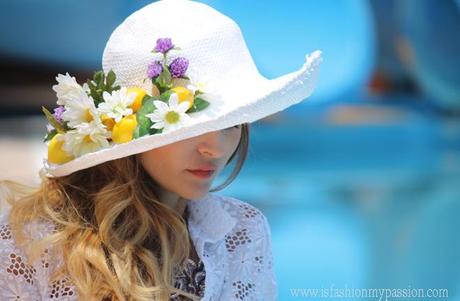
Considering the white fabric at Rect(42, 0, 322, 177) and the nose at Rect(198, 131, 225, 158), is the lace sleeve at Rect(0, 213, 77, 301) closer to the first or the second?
the white fabric at Rect(42, 0, 322, 177)

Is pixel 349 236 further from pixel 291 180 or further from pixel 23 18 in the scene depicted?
pixel 23 18

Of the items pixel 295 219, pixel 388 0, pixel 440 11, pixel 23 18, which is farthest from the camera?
pixel 388 0

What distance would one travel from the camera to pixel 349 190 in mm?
6281

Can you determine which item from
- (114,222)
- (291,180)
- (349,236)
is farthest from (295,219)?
(114,222)

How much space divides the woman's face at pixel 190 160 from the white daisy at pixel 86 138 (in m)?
0.07

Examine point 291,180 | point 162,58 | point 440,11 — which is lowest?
point 291,180

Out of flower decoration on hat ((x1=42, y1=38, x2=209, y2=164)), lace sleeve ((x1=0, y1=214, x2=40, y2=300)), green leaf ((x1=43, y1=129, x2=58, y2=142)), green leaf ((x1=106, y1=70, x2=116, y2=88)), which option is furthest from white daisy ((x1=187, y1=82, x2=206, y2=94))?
lace sleeve ((x1=0, y1=214, x2=40, y2=300))

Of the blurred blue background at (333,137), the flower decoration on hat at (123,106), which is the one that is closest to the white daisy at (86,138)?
the flower decoration on hat at (123,106)

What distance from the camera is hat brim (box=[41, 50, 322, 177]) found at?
126cm

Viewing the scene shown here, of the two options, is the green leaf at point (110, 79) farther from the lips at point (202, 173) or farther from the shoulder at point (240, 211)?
the shoulder at point (240, 211)

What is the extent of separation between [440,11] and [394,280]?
8.34m

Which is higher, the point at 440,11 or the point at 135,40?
the point at 440,11

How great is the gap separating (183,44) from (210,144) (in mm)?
158

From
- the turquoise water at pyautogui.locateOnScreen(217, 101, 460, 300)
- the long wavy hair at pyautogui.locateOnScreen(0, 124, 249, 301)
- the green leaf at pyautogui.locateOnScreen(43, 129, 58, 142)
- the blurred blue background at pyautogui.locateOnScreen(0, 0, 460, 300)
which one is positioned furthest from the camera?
the blurred blue background at pyautogui.locateOnScreen(0, 0, 460, 300)
